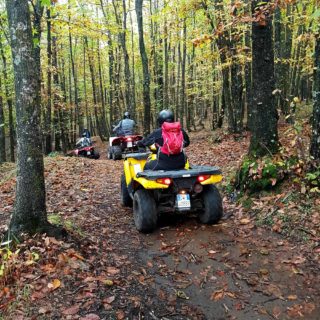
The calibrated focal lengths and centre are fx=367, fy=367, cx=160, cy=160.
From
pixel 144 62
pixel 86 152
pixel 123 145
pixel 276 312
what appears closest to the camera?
pixel 276 312

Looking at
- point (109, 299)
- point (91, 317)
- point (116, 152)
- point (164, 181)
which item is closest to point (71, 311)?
point (91, 317)

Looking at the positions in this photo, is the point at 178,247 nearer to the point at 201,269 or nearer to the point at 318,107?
the point at 201,269

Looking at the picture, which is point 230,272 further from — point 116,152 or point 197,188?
point 116,152

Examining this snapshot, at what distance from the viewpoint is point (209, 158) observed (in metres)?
12.6

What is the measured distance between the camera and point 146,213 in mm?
6234

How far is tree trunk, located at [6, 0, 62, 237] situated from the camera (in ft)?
15.5

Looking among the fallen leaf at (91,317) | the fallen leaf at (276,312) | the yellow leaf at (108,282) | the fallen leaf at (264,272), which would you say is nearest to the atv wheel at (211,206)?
the fallen leaf at (264,272)

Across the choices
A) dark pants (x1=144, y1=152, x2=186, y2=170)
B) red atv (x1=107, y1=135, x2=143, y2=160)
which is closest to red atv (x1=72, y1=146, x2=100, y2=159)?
red atv (x1=107, y1=135, x2=143, y2=160)

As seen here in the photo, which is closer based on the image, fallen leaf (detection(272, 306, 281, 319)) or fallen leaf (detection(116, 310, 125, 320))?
fallen leaf (detection(116, 310, 125, 320))

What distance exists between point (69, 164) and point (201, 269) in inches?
340

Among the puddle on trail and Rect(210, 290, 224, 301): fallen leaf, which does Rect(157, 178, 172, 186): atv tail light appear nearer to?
the puddle on trail

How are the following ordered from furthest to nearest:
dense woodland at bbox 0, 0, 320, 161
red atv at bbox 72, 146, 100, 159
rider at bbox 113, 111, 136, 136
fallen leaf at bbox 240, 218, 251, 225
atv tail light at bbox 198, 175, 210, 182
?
red atv at bbox 72, 146, 100, 159 → rider at bbox 113, 111, 136, 136 → dense woodland at bbox 0, 0, 320, 161 → fallen leaf at bbox 240, 218, 251, 225 → atv tail light at bbox 198, 175, 210, 182

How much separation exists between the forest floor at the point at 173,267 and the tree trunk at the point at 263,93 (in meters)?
1.15

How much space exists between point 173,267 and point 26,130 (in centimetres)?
274
